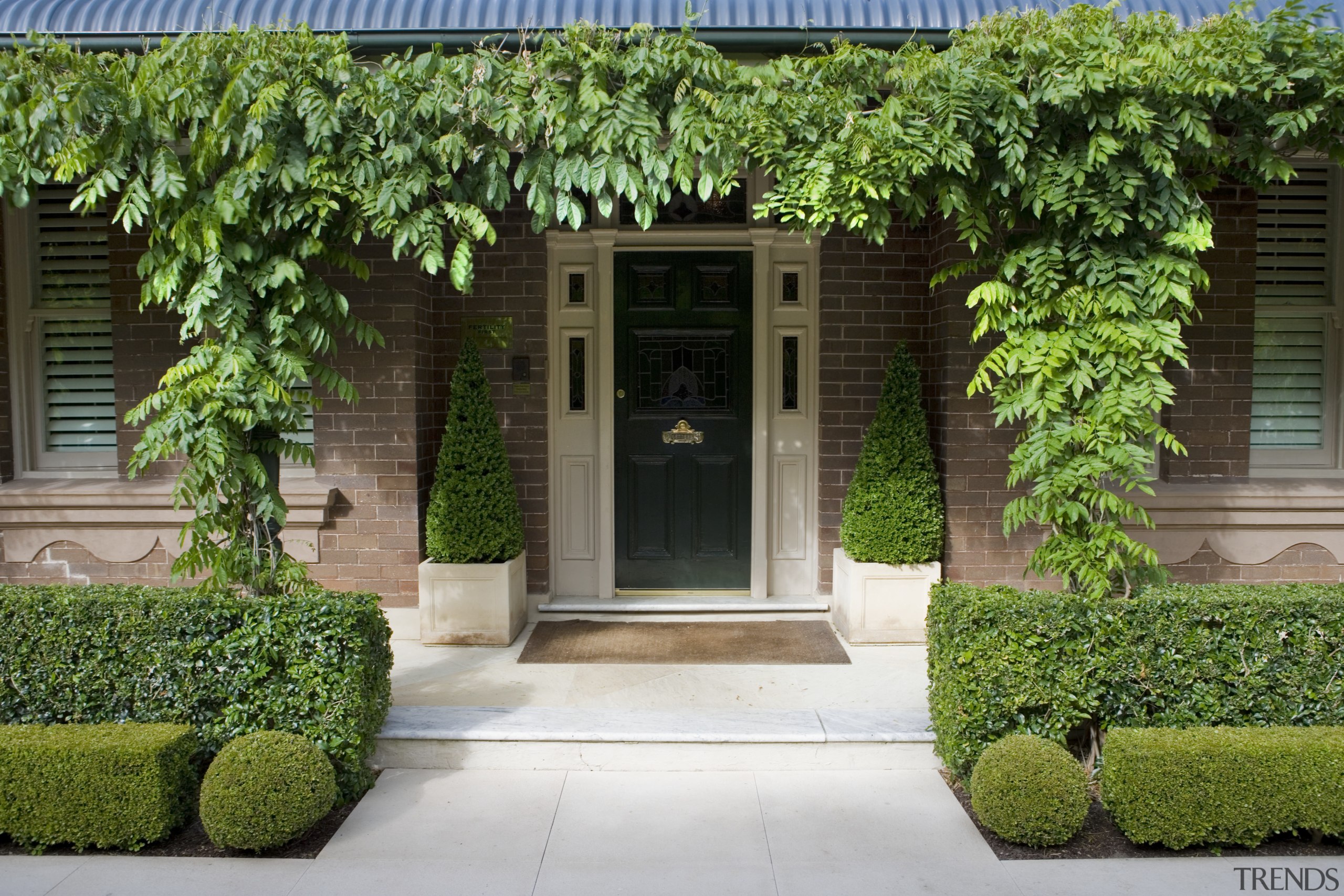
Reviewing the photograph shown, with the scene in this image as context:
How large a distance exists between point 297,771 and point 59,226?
454 cm

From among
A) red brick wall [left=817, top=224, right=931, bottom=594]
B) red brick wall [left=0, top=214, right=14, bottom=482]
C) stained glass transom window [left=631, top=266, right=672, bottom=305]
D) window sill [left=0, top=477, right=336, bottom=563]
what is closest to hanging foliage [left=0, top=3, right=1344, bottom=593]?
window sill [left=0, top=477, right=336, bottom=563]

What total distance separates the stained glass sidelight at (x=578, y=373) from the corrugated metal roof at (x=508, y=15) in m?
2.29

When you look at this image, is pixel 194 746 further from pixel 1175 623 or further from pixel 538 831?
pixel 1175 623

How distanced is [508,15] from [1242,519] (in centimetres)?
510

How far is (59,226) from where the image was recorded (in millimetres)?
6004

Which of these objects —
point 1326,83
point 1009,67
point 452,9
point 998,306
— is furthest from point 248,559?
point 1326,83

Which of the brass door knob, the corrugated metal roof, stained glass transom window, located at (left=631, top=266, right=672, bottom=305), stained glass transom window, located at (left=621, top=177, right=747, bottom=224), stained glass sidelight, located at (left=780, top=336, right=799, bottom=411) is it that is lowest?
the brass door knob

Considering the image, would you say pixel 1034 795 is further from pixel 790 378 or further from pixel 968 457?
pixel 790 378

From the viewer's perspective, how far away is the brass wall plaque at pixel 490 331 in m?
6.12

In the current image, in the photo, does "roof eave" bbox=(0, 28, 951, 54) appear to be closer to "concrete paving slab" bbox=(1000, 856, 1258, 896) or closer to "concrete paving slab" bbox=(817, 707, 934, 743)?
"concrete paving slab" bbox=(817, 707, 934, 743)

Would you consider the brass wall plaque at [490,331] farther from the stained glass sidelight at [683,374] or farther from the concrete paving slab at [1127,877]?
the concrete paving slab at [1127,877]

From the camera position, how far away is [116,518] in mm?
5766

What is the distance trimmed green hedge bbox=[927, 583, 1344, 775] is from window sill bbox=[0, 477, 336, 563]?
4.01 meters

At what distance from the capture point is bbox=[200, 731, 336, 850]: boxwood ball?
3.30m
